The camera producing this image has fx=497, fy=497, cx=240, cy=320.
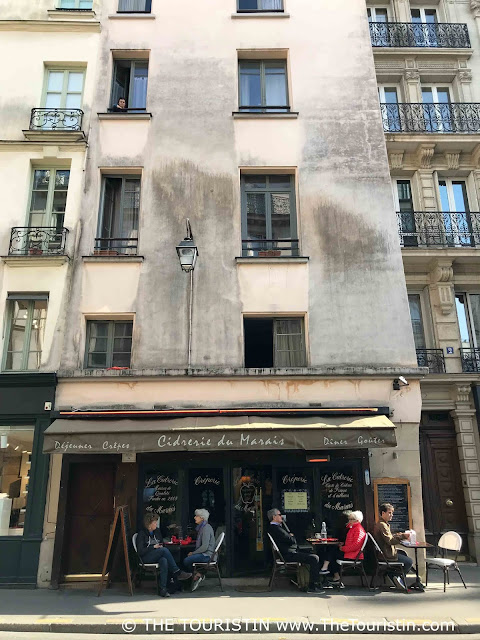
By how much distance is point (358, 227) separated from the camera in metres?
11.8

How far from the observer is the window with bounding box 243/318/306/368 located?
1115 cm

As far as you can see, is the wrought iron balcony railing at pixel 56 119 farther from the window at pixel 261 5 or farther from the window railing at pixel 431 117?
the window railing at pixel 431 117

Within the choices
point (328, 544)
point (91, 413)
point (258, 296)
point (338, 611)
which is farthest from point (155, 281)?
point (338, 611)

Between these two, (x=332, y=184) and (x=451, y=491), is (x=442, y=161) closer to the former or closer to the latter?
(x=332, y=184)

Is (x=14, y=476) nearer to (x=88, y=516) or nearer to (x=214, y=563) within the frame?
(x=88, y=516)

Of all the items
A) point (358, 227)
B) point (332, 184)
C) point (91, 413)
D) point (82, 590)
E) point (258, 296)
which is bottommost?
point (82, 590)

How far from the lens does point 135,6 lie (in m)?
13.8

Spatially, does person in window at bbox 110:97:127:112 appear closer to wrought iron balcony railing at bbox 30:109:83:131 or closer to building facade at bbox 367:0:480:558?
wrought iron balcony railing at bbox 30:109:83:131

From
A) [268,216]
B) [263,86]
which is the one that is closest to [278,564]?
[268,216]

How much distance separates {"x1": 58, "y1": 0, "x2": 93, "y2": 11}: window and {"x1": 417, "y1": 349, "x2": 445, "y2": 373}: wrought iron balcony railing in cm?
1318

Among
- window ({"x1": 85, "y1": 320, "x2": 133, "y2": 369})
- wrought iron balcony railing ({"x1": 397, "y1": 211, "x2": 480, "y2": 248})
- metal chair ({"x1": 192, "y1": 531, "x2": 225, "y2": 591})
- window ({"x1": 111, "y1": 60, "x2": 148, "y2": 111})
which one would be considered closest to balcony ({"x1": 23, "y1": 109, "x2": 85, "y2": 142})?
window ({"x1": 111, "y1": 60, "x2": 148, "y2": 111})

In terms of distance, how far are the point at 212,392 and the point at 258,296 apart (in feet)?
7.91

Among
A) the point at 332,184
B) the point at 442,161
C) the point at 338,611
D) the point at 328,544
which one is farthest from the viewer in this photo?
the point at 442,161

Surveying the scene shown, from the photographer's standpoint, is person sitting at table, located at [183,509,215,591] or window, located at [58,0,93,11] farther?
window, located at [58,0,93,11]
